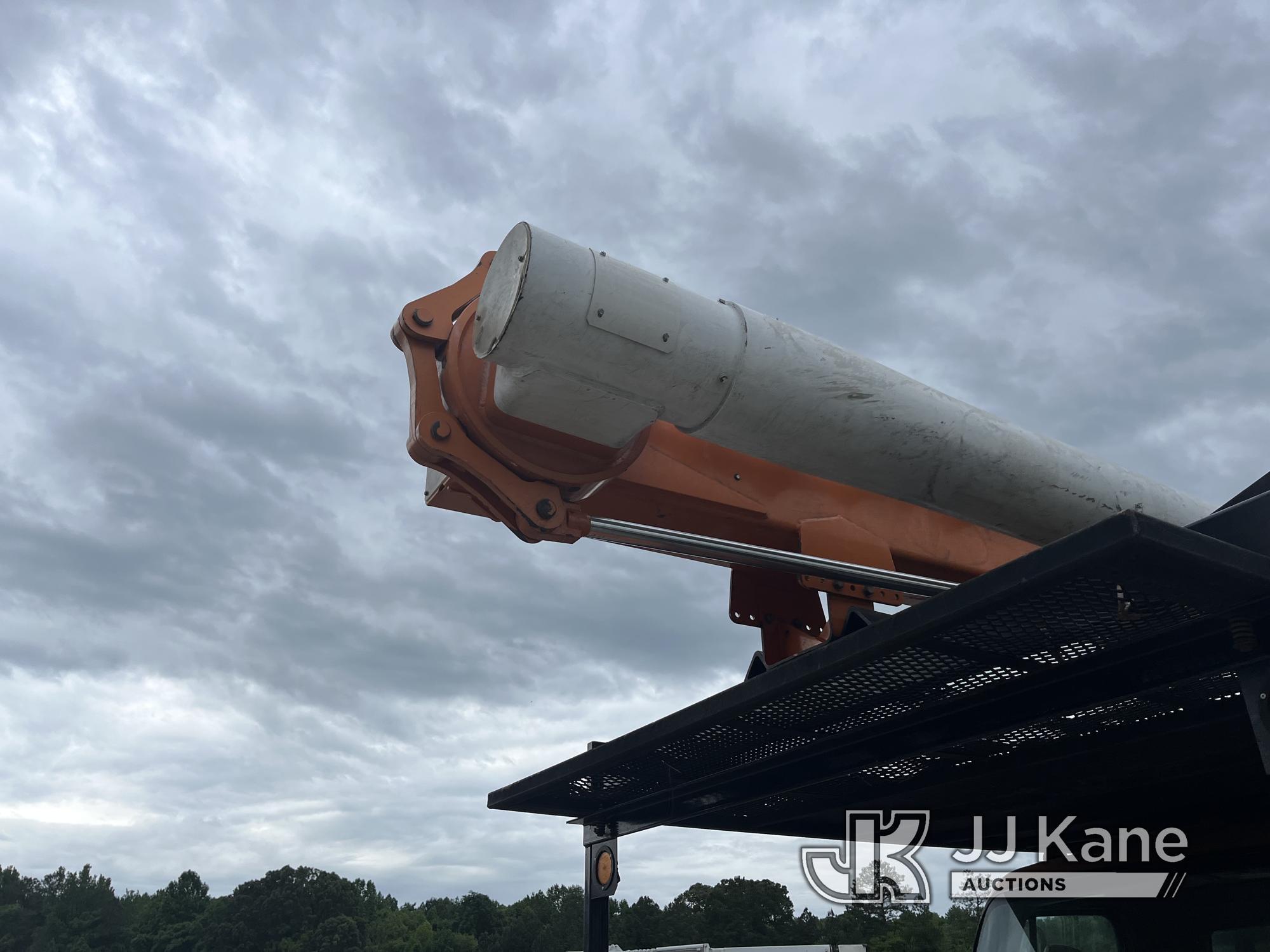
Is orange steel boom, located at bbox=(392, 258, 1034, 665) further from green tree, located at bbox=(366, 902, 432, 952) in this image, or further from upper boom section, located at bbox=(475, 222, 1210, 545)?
green tree, located at bbox=(366, 902, 432, 952)

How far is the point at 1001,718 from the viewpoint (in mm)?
3398

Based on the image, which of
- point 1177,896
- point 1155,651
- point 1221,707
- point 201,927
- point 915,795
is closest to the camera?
point 1155,651

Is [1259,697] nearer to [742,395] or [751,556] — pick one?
[742,395]

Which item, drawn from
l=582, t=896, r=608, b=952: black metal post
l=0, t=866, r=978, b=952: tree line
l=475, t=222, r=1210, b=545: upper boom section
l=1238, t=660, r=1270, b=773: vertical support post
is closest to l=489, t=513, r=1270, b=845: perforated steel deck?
l=1238, t=660, r=1270, b=773: vertical support post

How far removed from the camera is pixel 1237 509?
8.59ft

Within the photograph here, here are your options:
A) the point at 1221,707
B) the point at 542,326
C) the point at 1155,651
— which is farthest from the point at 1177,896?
the point at 542,326

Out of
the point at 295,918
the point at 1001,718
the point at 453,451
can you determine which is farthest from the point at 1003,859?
the point at 295,918

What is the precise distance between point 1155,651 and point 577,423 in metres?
2.40

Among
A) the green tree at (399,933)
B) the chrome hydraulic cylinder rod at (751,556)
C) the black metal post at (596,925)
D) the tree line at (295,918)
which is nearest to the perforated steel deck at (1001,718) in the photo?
the black metal post at (596,925)

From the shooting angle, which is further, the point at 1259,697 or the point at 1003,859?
the point at 1003,859

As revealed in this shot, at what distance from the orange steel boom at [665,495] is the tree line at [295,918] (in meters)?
30.5

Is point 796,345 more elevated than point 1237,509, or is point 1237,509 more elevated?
point 796,345

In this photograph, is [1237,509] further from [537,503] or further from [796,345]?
[537,503]

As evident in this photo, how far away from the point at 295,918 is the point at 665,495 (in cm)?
Result: 8723
